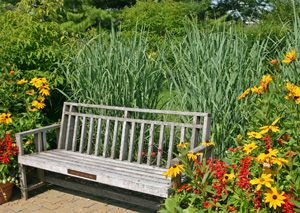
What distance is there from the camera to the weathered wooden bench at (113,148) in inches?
110

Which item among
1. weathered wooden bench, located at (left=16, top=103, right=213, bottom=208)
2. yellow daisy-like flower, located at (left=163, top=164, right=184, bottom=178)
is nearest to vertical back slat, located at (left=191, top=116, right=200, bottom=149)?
weathered wooden bench, located at (left=16, top=103, right=213, bottom=208)

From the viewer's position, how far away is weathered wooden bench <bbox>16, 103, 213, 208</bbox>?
2793 millimetres

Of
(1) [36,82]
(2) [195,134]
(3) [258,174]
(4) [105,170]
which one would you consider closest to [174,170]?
(3) [258,174]

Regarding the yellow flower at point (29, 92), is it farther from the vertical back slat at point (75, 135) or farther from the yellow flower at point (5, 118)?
the vertical back slat at point (75, 135)

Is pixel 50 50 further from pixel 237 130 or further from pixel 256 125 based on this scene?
pixel 256 125

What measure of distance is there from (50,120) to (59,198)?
3.64ft

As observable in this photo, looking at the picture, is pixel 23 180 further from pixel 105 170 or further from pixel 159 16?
pixel 159 16

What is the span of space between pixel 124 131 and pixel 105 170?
1.74 feet

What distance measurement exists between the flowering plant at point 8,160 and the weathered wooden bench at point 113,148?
76 millimetres

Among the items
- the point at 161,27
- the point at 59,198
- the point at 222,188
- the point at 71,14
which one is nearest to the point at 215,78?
the point at 222,188

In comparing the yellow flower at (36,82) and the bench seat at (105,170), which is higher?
the yellow flower at (36,82)

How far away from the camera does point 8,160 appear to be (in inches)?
126

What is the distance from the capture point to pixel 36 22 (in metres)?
4.32

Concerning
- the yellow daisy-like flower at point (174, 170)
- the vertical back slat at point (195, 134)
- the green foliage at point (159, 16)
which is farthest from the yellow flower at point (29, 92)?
the green foliage at point (159, 16)
